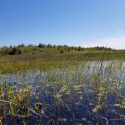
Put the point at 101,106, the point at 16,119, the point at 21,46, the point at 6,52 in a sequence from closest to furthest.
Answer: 1. the point at 16,119
2. the point at 101,106
3. the point at 6,52
4. the point at 21,46

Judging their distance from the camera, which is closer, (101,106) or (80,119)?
(80,119)

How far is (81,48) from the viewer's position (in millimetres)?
39656

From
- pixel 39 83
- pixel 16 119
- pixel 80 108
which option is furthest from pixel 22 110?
pixel 39 83

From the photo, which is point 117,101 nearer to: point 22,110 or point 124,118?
point 124,118

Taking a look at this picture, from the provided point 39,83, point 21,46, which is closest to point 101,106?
point 39,83

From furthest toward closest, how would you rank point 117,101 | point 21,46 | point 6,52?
point 21,46, point 6,52, point 117,101

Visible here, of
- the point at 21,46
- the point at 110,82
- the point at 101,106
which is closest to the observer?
the point at 101,106

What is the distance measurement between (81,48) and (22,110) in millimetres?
34341

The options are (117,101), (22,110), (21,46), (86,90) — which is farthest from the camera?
(21,46)

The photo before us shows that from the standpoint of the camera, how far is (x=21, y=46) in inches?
1495

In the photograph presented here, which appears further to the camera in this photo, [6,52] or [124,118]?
[6,52]

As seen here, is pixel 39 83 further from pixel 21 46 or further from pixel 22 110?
pixel 21 46

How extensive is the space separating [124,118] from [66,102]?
1.92m

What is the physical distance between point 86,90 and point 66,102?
162 cm
